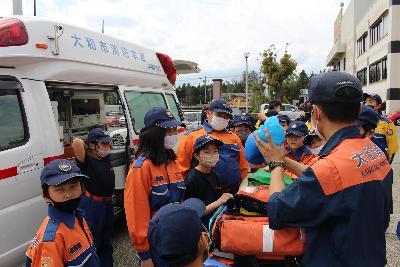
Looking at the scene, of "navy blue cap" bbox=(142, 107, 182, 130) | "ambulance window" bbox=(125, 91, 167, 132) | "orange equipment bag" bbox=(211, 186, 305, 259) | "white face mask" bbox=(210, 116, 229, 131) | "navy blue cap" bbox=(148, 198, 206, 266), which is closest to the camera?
"navy blue cap" bbox=(148, 198, 206, 266)

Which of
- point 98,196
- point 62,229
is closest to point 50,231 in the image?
point 62,229

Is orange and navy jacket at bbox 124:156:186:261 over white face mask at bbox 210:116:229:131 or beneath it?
beneath

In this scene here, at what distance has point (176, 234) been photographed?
1.33 m

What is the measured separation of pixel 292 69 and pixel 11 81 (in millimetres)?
27869

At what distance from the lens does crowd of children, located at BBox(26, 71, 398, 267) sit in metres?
1.40

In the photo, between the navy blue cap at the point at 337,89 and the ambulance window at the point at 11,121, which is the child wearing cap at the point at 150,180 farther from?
the navy blue cap at the point at 337,89

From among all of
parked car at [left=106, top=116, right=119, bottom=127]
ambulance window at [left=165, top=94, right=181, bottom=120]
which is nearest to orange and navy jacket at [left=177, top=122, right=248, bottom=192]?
ambulance window at [left=165, top=94, right=181, bottom=120]

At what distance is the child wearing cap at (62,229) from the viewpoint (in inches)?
83.6

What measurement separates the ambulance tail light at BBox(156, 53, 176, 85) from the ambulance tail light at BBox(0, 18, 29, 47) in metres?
3.17

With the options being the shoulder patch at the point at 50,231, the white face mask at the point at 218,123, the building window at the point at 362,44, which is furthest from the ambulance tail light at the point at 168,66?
the building window at the point at 362,44

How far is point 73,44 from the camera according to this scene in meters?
4.02

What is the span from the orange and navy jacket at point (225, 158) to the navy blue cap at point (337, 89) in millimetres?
1755

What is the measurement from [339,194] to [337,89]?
0.44m

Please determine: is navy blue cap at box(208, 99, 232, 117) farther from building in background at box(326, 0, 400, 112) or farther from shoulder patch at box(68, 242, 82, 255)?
building in background at box(326, 0, 400, 112)
